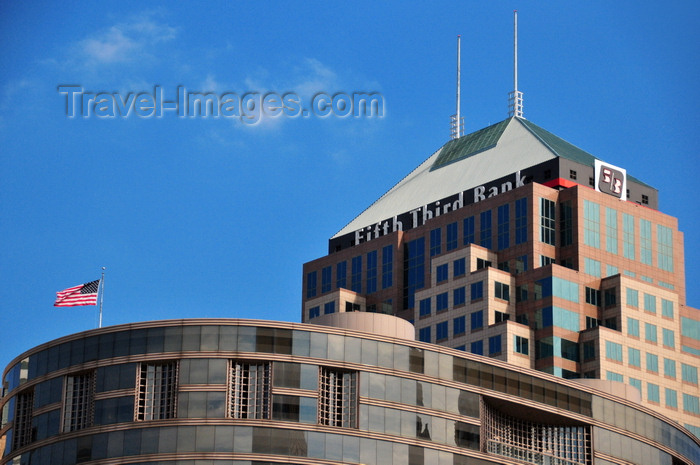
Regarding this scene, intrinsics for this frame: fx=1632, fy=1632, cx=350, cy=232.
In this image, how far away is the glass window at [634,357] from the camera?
189m

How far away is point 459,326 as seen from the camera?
19188 cm

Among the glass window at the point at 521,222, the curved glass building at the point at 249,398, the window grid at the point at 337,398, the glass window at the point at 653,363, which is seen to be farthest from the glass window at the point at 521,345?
the window grid at the point at 337,398

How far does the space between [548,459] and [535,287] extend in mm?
53446

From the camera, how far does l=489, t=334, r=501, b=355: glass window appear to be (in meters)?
186

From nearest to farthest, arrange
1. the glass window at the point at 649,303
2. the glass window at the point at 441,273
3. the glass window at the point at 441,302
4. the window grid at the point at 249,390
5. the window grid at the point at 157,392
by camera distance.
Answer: the window grid at the point at 157,392
the window grid at the point at 249,390
the glass window at the point at 649,303
the glass window at the point at 441,302
the glass window at the point at 441,273

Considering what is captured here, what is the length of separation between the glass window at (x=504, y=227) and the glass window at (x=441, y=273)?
7.07 m

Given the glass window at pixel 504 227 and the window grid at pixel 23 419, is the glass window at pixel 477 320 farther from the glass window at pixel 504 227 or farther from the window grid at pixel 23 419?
the window grid at pixel 23 419

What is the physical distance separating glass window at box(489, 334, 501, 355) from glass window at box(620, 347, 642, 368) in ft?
51.1

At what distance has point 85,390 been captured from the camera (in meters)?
127

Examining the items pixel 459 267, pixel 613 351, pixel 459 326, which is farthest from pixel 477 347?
pixel 613 351

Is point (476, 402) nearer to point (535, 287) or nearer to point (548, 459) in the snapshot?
point (548, 459)

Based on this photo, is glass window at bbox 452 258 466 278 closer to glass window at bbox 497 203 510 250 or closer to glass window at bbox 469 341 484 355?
glass window at bbox 497 203 510 250

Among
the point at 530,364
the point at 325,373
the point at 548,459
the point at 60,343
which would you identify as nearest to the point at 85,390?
the point at 60,343

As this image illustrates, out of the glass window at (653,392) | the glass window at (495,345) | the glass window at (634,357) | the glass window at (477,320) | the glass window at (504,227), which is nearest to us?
the glass window at (495,345)
